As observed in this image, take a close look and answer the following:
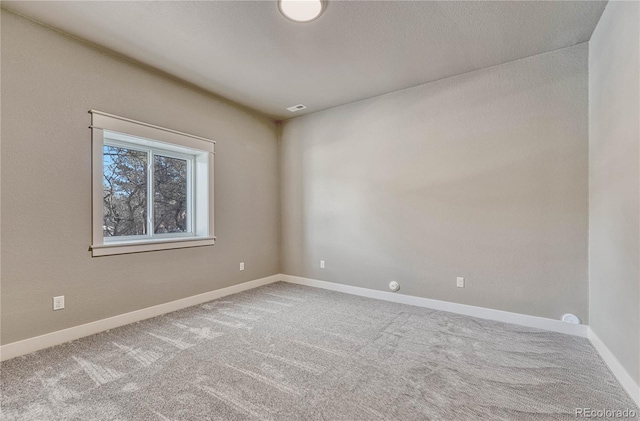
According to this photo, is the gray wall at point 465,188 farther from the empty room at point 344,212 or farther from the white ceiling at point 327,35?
the white ceiling at point 327,35

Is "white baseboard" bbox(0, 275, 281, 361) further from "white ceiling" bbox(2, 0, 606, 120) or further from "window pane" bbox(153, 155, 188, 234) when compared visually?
"white ceiling" bbox(2, 0, 606, 120)

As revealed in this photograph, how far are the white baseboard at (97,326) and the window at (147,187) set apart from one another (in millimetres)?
643

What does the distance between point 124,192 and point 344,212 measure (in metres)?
2.68

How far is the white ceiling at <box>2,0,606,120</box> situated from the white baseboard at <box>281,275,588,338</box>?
2.57 meters

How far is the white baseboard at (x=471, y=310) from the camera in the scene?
2.60 meters

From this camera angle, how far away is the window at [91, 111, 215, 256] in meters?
2.67

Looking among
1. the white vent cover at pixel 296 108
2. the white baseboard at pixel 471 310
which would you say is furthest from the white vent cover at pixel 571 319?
the white vent cover at pixel 296 108

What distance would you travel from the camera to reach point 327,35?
96.0 inches

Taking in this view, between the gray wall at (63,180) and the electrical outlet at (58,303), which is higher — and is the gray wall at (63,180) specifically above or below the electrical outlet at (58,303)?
above

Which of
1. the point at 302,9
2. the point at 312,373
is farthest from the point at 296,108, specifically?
the point at 312,373

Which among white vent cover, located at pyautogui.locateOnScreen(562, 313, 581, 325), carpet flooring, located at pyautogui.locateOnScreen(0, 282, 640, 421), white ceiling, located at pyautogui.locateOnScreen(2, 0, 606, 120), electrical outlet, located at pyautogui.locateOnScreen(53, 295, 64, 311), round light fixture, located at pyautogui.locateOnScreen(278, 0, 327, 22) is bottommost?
carpet flooring, located at pyautogui.locateOnScreen(0, 282, 640, 421)

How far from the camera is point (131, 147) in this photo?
3.10 m

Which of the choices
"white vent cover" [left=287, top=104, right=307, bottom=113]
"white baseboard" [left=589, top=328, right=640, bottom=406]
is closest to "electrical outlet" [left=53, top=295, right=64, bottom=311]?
"white vent cover" [left=287, top=104, right=307, bottom=113]

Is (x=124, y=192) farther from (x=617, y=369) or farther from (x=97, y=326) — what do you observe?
(x=617, y=369)
